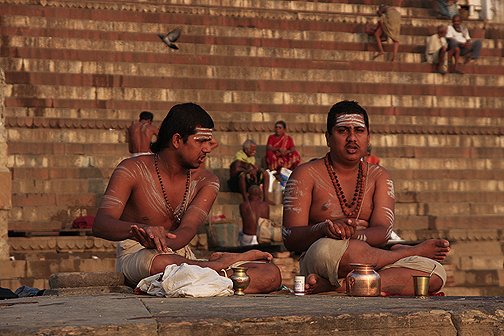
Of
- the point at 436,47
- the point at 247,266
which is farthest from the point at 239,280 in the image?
the point at 436,47

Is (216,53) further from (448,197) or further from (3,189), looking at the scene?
(3,189)

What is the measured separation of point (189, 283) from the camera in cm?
693

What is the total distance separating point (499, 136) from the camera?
2117 cm

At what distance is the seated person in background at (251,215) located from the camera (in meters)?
16.4

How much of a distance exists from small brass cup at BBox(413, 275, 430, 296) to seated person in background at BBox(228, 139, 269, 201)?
10088 mm

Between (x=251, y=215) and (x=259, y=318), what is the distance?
11039mm

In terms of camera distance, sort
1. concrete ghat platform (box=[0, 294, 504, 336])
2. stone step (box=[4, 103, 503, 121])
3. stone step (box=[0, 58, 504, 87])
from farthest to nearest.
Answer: stone step (box=[0, 58, 504, 87]), stone step (box=[4, 103, 503, 121]), concrete ghat platform (box=[0, 294, 504, 336])

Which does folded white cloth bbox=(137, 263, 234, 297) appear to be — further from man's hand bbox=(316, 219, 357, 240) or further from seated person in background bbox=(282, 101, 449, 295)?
seated person in background bbox=(282, 101, 449, 295)

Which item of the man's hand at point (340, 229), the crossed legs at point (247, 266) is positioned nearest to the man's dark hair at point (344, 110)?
the man's hand at point (340, 229)

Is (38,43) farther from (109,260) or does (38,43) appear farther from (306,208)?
(306,208)

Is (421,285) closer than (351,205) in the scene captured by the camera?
Yes

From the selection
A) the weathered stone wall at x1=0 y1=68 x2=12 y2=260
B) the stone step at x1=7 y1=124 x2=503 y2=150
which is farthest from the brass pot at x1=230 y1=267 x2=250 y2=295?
the stone step at x1=7 y1=124 x2=503 y2=150

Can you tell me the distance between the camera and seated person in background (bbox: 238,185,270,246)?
16422 mm

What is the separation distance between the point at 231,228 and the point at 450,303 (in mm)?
10304
